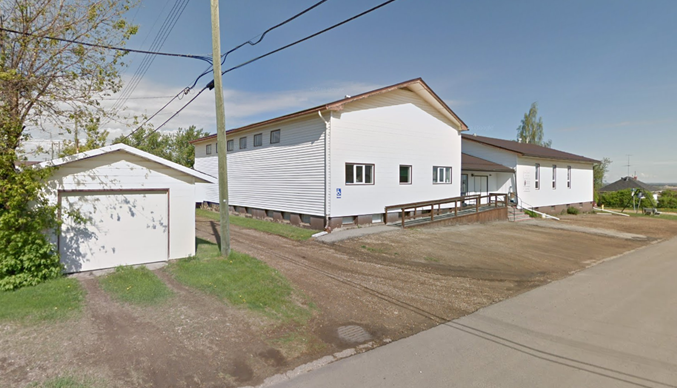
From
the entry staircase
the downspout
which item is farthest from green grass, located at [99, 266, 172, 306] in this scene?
the entry staircase

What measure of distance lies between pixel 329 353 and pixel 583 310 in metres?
5.07

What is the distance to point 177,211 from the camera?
9.42 m

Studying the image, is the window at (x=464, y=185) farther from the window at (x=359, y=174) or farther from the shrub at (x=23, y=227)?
the shrub at (x=23, y=227)

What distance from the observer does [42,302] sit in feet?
19.4

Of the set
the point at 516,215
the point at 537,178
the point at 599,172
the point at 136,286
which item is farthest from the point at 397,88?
the point at 599,172

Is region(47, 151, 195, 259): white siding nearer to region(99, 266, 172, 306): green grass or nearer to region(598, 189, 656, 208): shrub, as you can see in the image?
region(99, 266, 172, 306): green grass

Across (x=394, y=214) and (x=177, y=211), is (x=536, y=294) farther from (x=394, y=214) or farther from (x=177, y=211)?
(x=394, y=214)

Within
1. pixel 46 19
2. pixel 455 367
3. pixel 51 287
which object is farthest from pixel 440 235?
pixel 46 19

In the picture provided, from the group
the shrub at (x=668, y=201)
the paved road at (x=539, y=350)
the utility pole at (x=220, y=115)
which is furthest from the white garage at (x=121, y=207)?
the shrub at (x=668, y=201)

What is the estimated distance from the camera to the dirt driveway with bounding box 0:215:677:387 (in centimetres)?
425

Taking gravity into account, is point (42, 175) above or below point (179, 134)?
below

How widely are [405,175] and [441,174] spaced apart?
3.23 metres

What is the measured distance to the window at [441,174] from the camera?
20.2 metres

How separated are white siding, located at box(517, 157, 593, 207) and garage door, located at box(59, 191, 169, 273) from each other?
23645 millimetres
